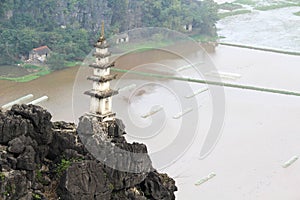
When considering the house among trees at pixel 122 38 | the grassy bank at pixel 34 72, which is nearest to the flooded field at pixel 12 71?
the grassy bank at pixel 34 72

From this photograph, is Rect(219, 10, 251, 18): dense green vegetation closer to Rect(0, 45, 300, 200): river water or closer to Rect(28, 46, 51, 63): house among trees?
Rect(0, 45, 300, 200): river water

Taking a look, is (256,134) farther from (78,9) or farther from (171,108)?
(78,9)

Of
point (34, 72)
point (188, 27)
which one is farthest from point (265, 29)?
point (34, 72)

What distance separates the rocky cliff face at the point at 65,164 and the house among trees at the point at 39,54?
79.7ft

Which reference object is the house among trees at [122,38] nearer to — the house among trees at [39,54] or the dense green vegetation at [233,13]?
the house among trees at [39,54]

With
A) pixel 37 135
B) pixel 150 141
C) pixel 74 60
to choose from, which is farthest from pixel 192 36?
pixel 37 135

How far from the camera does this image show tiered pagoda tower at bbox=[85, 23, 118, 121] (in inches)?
768

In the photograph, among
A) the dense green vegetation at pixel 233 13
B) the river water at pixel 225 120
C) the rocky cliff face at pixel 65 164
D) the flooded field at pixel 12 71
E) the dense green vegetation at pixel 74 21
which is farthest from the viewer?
the dense green vegetation at pixel 233 13

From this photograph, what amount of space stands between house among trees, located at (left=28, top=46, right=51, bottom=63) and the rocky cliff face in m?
24.3

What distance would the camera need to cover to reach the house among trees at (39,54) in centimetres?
4216

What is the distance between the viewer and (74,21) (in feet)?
157

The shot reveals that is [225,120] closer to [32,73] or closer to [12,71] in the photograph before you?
[32,73]

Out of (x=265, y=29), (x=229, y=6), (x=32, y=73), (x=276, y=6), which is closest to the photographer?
(x=32, y=73)

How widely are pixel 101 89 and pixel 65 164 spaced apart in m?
3.60
